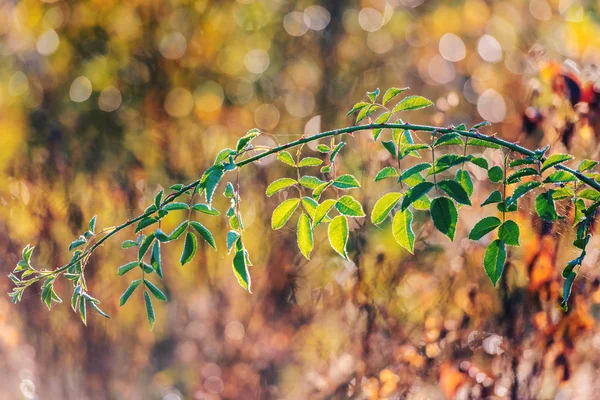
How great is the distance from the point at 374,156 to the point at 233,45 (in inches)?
23.3

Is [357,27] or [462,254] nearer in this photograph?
[462,254]

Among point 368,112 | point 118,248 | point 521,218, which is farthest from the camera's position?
point 118,248

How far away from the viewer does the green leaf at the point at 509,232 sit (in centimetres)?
53

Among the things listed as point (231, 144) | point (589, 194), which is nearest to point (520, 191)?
point (589, 194)

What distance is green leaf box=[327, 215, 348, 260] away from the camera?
1.88 ft

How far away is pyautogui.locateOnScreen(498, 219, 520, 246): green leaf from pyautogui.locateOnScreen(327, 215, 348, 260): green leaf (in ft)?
0.45

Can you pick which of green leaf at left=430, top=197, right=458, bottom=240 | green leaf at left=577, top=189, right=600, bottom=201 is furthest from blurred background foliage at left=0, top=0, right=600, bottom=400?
green leaf at left=430, top=197, right=458, bottom=240

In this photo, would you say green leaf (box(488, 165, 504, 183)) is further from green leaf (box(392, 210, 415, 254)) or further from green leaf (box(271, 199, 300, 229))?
green leaf (box(271, 199, 300, 229))

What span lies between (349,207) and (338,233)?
1.0 inches

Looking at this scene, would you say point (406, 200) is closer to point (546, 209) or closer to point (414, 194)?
point (414, 194)

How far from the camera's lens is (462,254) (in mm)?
1398

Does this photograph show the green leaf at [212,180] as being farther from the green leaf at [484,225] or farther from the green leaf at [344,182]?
the green leaf at [484,225]

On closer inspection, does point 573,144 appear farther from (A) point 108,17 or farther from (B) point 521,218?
(A) point 108,17

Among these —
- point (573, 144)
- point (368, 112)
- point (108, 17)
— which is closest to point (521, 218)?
point (573, 144)
